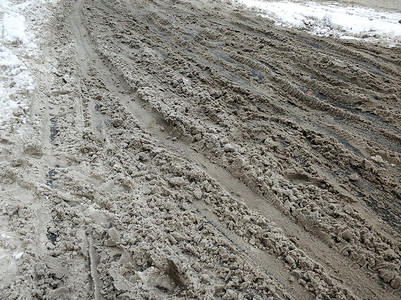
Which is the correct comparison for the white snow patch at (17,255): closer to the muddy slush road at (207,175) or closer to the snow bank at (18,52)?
the muddy slush road at (207,175)

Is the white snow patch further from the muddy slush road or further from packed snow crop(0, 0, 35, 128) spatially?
packed snow crop(0, 0, 35, 128)

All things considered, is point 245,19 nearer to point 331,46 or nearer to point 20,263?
point 331,46

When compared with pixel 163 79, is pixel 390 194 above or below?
below

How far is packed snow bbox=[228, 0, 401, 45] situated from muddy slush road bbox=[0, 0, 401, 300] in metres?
0.90

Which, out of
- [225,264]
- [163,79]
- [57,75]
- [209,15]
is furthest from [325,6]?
[225,264]

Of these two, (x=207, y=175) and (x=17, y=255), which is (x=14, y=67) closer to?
(x=17, y=255)

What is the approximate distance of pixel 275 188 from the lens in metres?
3.23

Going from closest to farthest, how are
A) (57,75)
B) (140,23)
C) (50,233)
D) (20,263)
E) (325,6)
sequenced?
(20,263) → (50,233) → (57,75) → (140,23) → (325,6)

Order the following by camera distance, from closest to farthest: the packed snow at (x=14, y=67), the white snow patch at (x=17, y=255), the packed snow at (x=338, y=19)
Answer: the white snow patch at (x=17, y=255) → the packed snow at (x=14, y=67) → the packed snow at (x=338, y=19)

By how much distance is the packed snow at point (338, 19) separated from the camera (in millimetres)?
6383

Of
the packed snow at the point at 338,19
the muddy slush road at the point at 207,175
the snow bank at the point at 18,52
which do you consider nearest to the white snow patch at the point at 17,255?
the muddy slush road at the point at 207,175

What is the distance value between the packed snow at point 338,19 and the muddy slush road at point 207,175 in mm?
902

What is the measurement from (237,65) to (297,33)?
2.05 metres

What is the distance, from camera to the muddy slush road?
8.26 ft
